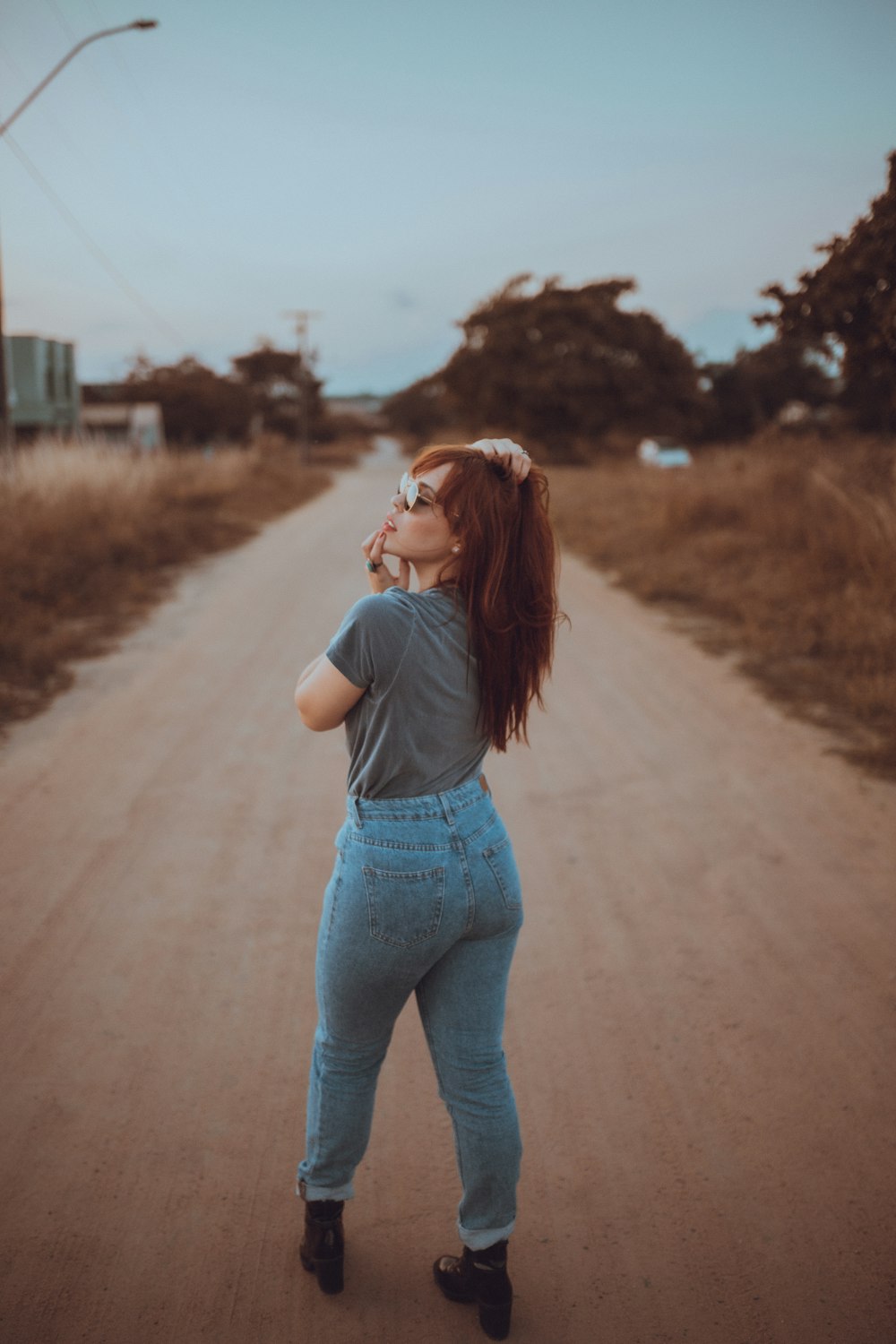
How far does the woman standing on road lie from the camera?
1.67 m

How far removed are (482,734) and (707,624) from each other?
6786 millimetres

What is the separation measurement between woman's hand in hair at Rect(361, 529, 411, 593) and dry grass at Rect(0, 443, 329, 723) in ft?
14.2

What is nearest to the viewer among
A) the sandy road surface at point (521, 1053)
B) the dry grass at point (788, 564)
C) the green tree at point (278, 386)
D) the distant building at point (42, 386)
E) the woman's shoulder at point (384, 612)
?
the woman's shoulder at point (384, 612)

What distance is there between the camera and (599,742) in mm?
5332

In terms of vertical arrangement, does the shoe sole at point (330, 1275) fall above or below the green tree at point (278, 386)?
below

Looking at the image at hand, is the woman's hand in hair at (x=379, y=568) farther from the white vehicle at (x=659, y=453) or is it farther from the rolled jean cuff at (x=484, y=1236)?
the white vehicle at (x=659, y=453)

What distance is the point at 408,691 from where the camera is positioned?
5.44 ft

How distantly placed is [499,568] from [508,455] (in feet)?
0.71

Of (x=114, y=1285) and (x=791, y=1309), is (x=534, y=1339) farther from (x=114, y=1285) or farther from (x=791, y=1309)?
(x=114, y=1285)

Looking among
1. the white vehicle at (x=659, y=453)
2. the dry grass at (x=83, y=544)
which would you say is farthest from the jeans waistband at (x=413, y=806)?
the white vehicle at (x=659, y=453)

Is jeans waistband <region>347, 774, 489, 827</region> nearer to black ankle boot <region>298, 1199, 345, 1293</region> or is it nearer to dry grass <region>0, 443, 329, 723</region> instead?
black ankle boot <region>298, 1199, 345, 1293</region>

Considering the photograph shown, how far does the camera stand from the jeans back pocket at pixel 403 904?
1.66 m

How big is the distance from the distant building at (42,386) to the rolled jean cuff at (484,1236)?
1045 inches

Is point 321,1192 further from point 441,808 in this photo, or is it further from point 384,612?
point 384,612
